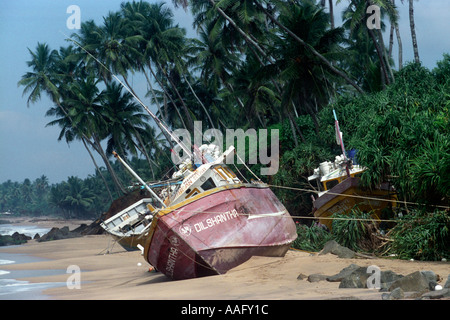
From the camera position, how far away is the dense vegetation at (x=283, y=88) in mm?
14422

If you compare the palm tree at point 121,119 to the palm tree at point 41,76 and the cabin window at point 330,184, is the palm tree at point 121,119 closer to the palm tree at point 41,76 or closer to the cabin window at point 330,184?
the palm tree at point 41,76

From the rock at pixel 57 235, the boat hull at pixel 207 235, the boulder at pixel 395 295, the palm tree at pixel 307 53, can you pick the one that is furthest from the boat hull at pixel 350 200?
the rock at pixel 57 235

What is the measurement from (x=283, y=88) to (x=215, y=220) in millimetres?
18398

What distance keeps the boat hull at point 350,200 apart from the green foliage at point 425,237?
109 inches

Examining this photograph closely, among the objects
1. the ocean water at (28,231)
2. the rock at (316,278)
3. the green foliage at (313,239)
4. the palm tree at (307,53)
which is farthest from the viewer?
the ocean water at (28,231)

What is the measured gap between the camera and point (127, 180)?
9631cm

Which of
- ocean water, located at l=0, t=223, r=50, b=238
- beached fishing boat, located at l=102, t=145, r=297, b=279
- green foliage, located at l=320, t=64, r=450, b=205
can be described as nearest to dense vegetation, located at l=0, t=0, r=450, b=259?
green foliage, located at l=320, t=64, r=450, b=205

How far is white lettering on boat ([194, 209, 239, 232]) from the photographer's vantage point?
11570 mm

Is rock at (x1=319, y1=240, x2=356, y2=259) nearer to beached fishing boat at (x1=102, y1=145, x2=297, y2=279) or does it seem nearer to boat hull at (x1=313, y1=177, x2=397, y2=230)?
beached fishing boat at (x1=102, y1=145, x2=297, y2=279)

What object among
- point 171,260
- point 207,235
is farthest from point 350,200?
point 171,260

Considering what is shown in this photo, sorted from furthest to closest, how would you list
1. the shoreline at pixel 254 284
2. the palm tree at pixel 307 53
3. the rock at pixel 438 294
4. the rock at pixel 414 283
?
the palm tree at pixel 307 53
the shoreline at pixel 254 284
the rock at pixel 414 283
the rock at pixel 438 294

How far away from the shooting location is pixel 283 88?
29.1 metres
